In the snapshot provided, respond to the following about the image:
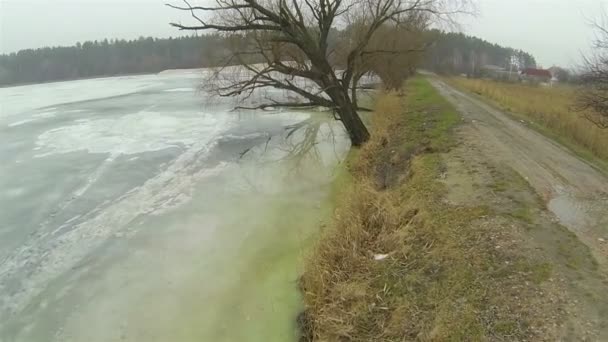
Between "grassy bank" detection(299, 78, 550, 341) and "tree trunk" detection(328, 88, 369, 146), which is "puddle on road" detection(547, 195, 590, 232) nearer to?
"grassy bank" detection(299, 78, 550, 341)

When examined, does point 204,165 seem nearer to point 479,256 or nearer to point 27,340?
point 27,340

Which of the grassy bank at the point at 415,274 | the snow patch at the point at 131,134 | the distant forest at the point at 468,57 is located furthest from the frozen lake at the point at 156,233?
the distant forest at the point at 468,57

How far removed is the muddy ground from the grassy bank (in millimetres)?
229

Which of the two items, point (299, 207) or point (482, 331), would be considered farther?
point (299, 207)

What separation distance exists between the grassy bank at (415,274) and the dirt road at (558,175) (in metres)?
1.09

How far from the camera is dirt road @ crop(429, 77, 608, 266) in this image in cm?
591

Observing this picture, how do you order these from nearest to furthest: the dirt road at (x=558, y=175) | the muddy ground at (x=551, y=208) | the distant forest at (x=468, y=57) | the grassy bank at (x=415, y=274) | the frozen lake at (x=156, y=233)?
1. the muddy ground at (x=551, y=208)
2. the grassy bank at (x=415, y=274)
3. the frozen lake at (x=156, y=233)
4. the dirt road at (x=558, y=175)
5. the distant forest at (x=468, y=57)

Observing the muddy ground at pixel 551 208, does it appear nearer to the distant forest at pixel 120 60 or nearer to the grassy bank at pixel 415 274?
the grassy bank at pixel 415 274

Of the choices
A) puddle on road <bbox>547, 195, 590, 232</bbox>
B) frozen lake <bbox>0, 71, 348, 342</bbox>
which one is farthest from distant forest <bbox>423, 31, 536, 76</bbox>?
puddle on road <bbox>547, 195, 590, 232</bbox>

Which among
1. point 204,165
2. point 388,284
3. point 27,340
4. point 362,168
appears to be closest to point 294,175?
point 362,168

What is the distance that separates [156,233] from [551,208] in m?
6.46

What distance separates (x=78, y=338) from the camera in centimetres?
531

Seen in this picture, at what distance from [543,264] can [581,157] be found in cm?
642

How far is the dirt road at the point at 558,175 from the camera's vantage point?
5.91m
